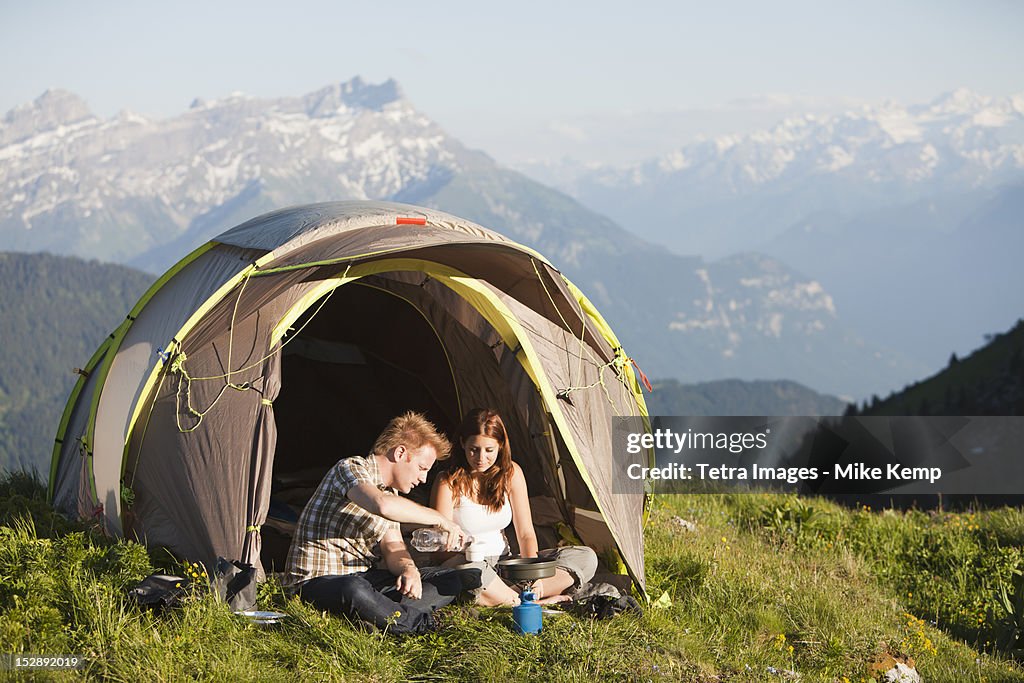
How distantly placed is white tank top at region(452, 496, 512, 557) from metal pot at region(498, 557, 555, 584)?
1.49 ft

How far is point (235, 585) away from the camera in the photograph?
6.52m

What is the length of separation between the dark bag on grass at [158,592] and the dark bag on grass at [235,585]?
9.2 inches

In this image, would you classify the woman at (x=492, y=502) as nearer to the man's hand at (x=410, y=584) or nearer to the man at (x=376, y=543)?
the man at (x=376, y=543)

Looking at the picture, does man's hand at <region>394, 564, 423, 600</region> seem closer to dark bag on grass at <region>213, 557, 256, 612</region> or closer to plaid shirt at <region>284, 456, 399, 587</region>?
plaid shirt at <region>284, 456, 399, 587</region>

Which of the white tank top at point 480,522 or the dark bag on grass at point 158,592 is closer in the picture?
the dark bag on grass at point 158,592

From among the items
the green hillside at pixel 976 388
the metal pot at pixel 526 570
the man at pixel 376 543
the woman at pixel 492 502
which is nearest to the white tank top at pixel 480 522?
the woman at pixel 492 502

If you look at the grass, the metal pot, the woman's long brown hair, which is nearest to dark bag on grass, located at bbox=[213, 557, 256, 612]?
the grass

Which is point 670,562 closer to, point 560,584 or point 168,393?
point 560,584

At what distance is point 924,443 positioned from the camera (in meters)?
21.2

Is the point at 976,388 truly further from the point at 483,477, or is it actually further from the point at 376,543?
the point at 376,543

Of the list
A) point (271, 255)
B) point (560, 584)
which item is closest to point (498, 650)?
point (560, 584)

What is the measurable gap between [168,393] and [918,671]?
5829mm

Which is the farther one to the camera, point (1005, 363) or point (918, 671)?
point (1005, 363)

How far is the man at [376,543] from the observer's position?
6398mm
